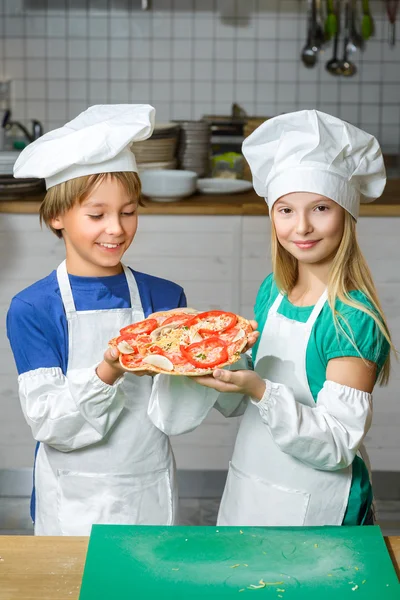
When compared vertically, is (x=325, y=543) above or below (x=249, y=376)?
below

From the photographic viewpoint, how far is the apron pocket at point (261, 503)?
162cm

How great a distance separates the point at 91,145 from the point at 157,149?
1643 mm

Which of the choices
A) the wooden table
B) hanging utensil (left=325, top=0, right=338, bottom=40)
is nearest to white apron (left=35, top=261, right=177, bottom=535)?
the wooden table

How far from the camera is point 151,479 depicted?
170 cm

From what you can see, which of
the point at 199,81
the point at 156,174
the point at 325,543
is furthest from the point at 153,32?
the point at 325,543

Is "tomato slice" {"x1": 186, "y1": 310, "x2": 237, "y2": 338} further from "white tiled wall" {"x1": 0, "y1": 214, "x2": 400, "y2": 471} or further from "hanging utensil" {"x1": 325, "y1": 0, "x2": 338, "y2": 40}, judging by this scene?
"hanging utensil" {"x1": 325, "y1": 0, "x2": 338, "y2": 40}

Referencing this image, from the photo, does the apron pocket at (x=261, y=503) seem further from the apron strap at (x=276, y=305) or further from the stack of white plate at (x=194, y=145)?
the stack of white plate at (x=194, y=145)

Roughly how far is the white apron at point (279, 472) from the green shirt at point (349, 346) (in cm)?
1

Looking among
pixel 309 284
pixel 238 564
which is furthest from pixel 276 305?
pixel 238 564

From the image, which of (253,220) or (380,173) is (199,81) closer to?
(253,220)

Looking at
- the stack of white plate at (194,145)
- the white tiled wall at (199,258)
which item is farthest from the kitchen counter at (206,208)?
the stack of white plate at (194,145)

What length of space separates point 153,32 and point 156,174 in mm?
2349

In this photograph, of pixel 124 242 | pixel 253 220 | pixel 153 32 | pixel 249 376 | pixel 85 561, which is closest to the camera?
pixel 85 561

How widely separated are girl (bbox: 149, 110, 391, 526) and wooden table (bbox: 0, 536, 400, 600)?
244 mm
